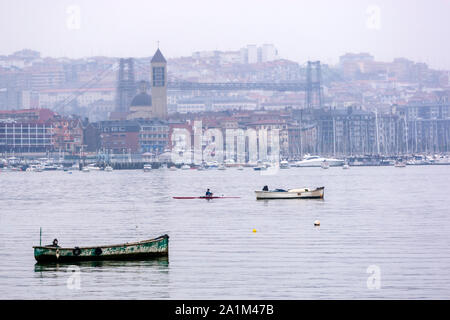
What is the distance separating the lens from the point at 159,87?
175 meters

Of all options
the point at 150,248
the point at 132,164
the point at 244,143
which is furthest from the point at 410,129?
the point at 150,248

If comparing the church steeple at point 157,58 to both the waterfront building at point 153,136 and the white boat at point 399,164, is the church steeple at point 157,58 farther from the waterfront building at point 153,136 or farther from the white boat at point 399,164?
the white boat at point 399,164

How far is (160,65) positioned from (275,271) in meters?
153

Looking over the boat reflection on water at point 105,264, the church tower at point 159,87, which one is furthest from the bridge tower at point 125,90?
the boat reflection on water at point 105,264

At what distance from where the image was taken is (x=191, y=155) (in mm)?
145625

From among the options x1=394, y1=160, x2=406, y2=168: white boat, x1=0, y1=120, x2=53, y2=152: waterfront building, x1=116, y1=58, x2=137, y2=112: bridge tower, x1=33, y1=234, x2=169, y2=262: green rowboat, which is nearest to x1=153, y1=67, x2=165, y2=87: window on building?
x1=116, y1=58, x2=137, y2=112: bridge tower

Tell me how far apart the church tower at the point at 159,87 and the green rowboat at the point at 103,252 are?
14105cm

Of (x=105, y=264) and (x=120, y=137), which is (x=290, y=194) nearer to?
(x=105, y=264)

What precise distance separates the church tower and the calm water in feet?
380

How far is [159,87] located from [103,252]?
14877 centimetres

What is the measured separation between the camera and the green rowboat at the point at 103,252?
89.5 ft

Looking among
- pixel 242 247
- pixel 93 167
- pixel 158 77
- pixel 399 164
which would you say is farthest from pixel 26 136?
pixel 242 247

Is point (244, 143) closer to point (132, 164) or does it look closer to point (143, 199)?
point (132, 164)
